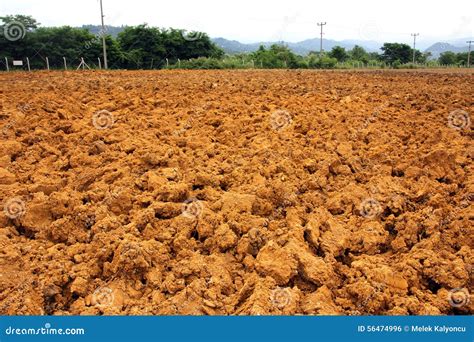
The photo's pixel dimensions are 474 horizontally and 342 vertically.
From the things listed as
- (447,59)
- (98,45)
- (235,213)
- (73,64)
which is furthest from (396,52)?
(235,213)

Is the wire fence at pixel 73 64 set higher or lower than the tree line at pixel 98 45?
lower

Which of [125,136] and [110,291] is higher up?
[125,136]

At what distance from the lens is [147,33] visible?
35750mm

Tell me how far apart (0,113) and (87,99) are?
1.70 meters

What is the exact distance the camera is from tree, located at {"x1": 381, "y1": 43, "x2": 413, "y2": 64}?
5047 centimetres

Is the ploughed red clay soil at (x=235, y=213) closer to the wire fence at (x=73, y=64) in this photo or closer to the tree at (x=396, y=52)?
the wire fence at (x=73, y=64)

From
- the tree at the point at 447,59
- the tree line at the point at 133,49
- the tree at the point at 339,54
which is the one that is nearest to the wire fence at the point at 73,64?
the tree line at the point at 133,49

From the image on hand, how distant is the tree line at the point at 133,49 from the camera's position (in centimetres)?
3183

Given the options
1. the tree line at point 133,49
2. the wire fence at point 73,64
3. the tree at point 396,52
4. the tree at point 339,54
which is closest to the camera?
the wire fence at point 73,64

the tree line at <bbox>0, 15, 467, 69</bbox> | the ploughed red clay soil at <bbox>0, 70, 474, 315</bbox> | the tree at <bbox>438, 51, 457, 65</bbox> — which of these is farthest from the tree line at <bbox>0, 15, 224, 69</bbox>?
the tree at <bbox>438, 51, 457, 65</bbox>

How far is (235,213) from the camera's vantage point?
414 centimetres

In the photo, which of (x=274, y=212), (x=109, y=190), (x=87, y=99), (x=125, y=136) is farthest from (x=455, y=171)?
(x=87, y=99)

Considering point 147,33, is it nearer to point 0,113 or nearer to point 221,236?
point 0,113

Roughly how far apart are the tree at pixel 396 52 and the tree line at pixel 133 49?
15782mm
